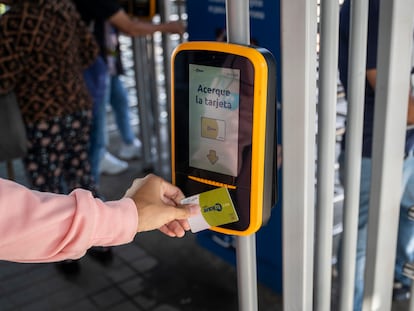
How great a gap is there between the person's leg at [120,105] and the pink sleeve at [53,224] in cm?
314

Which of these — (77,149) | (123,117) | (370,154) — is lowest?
(123,117)

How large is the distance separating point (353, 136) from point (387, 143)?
75 millimetres

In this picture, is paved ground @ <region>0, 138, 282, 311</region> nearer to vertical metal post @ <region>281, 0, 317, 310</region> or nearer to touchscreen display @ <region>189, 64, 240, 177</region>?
vertical metal post @ <region>281, 0, 317, 310</region>

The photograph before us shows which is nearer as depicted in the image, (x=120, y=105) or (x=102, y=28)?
(x=102, y=28)

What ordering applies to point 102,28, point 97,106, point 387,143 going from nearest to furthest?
1. point 387,143
2. point 102,28
3. point 97,106

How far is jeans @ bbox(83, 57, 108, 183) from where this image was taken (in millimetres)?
3355

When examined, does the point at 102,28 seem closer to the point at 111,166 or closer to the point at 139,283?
the point at 111,166

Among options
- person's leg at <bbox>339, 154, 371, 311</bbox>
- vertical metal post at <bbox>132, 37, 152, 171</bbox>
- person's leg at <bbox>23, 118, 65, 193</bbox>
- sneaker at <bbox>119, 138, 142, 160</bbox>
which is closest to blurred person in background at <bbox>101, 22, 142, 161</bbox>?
sneaker at <bbox>119, 138, 142, 160</bbox>

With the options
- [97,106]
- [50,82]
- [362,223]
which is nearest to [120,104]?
[97,106]

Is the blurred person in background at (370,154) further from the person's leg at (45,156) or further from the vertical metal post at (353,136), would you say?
the person's leg at (45,156)

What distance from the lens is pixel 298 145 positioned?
1.16 meters

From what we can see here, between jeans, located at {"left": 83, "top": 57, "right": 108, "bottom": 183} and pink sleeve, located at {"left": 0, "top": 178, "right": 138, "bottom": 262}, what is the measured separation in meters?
2.31

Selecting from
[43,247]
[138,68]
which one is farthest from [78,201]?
[138,68]

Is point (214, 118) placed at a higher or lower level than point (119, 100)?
higher
